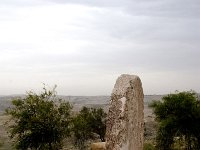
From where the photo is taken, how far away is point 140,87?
49.8ft

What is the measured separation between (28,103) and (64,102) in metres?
4.25

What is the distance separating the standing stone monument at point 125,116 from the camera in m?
13.5

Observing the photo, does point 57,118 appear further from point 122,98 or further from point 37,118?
point 122,98

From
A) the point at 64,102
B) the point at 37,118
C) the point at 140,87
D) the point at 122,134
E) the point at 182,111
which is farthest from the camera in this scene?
the point at 182,111

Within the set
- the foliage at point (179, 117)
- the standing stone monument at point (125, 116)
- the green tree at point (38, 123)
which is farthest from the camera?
the foliage at point (179, 117)

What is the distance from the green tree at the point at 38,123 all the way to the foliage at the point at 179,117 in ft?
46.7

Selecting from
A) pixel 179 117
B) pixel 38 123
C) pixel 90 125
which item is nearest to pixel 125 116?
pixel 38 123

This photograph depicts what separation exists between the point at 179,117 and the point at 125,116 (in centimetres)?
4164

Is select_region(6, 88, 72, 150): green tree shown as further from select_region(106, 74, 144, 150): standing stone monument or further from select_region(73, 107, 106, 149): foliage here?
select_region(73, 107, 106, 149): foliage

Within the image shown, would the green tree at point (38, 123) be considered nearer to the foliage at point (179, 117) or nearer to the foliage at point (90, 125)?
the foliage at point (179, 117)

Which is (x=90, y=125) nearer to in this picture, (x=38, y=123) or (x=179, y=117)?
(x=179, y=117)

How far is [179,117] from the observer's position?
2128 inches

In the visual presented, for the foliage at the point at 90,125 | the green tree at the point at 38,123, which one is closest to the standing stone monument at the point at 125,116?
the green tree at the point at 38,123

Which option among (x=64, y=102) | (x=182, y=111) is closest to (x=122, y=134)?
(x=64, y=102)
